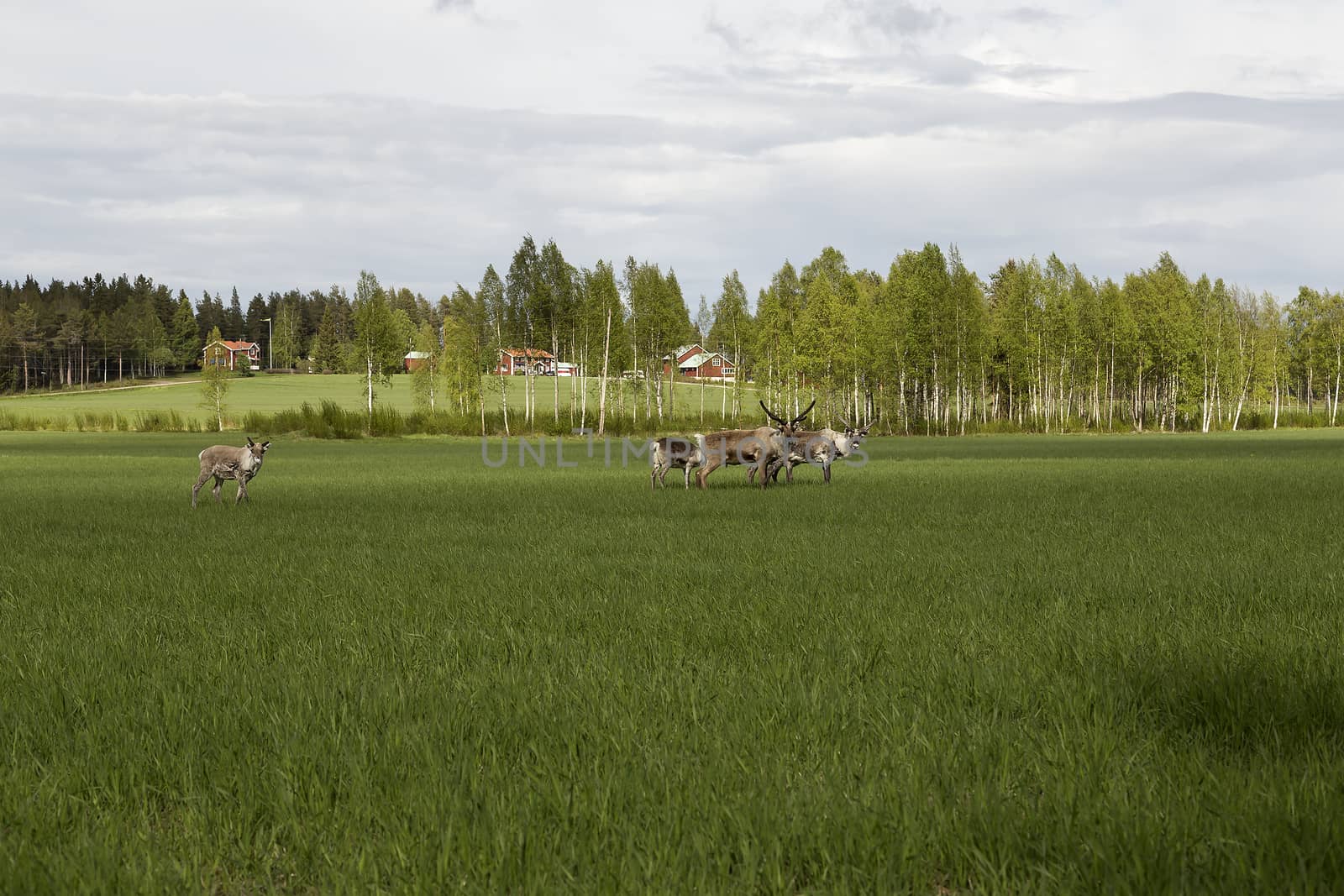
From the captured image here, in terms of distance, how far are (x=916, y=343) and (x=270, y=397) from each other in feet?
295

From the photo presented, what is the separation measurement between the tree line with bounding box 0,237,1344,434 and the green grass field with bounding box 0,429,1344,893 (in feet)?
211

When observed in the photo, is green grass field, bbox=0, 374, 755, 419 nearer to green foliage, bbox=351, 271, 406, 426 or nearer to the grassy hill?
the grassy hill

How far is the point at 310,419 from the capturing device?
213ft

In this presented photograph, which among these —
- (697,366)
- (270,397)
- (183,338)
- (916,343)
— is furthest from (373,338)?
(183,338)

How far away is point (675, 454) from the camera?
998 inches

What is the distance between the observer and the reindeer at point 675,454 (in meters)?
25.1

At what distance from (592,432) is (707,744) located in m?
70.1

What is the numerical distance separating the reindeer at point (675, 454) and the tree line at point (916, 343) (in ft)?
163

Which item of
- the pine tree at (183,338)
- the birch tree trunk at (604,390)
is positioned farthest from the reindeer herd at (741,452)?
the pine tree at (183,338)

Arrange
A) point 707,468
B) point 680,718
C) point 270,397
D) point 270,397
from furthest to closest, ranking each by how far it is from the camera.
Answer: point 270,397 → point 270,397 → point 707,468 → point 680,718

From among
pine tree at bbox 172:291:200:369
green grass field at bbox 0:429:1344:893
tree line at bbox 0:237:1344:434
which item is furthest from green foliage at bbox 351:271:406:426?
pine tree at bbox 172:291:200:369

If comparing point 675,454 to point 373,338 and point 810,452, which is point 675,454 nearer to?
point 810,452

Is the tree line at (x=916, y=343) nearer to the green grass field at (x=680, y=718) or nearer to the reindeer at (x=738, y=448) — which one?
the reindeer at (x=738, y=448)

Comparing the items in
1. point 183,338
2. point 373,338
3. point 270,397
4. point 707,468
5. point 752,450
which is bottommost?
point 707,468
